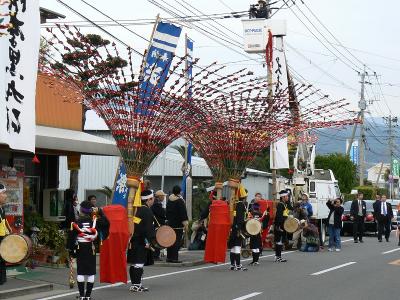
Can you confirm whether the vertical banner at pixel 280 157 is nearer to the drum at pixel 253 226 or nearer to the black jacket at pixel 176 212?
the drum at pixel 253 226

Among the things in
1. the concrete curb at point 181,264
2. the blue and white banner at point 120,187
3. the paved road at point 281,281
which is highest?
the blue and white banner at point 120,187

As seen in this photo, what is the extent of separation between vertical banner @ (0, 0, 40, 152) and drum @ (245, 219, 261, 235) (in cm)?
603

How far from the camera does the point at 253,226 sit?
17141mm

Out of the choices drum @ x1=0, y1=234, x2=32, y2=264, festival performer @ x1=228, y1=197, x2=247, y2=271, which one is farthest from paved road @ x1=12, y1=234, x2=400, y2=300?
drum @ x1=0, y1=234, x2=32, y2=264

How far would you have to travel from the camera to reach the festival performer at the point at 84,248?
11.5 meters

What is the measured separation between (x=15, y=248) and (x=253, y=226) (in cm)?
667

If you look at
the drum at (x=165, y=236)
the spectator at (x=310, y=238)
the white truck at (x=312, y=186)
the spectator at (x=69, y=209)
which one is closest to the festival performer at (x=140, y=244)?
the drum at (x=165, y=236)

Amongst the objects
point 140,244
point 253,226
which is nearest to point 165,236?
point 140,244

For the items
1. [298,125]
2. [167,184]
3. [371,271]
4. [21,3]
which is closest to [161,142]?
[21,3]

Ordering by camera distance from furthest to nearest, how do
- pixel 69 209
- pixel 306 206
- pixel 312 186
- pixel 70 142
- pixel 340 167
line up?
pixel 340 167, pixel 312 186, pixel 306 206, pixel 69 209, pixel 70 142

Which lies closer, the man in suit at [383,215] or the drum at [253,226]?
the drum at [253,226]

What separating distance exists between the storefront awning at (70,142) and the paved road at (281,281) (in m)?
3.06

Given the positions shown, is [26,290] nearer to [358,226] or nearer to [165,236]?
[165,236]

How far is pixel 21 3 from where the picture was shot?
13.0 meters
